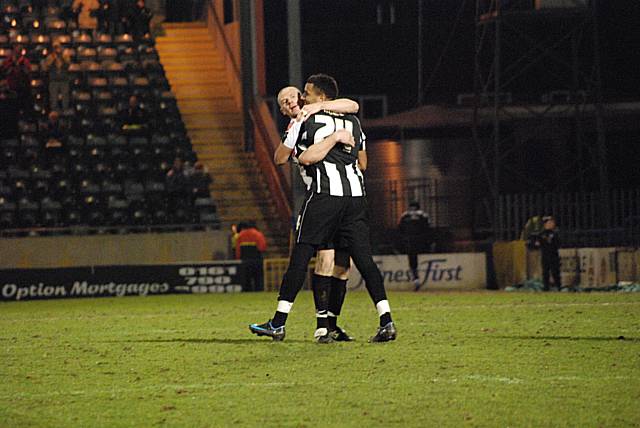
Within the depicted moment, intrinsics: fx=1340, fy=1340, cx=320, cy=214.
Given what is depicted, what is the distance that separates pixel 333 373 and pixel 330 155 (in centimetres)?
264

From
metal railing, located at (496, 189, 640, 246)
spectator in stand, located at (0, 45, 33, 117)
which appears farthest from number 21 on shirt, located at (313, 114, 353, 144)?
spectator in stand, located at (0, 45, 33, 117)

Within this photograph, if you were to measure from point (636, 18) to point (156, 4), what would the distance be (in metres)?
15.0

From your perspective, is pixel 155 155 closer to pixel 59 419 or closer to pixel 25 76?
pixel 25 76

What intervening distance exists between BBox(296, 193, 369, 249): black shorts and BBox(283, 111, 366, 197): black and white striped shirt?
74mm

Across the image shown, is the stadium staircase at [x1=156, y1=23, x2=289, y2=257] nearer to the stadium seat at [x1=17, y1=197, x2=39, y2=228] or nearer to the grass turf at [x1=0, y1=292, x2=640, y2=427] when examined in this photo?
the stadium seat at [x1=17, y1=197, x2=39, y2=228]

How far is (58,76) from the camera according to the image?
33938mm

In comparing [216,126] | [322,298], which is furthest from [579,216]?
[322,298]

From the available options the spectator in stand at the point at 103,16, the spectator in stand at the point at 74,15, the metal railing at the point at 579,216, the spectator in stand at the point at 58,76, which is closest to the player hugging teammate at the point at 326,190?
the metal railing at the point at 579,216

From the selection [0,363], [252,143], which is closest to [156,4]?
[252,143]

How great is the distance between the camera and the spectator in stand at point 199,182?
29891mm

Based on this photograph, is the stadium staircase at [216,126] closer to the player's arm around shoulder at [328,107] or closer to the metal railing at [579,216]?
the metal railing at [579,216]

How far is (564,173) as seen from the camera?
32344 millimetres

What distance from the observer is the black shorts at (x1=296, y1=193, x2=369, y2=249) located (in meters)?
11.5

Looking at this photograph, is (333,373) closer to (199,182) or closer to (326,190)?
(326,190)
